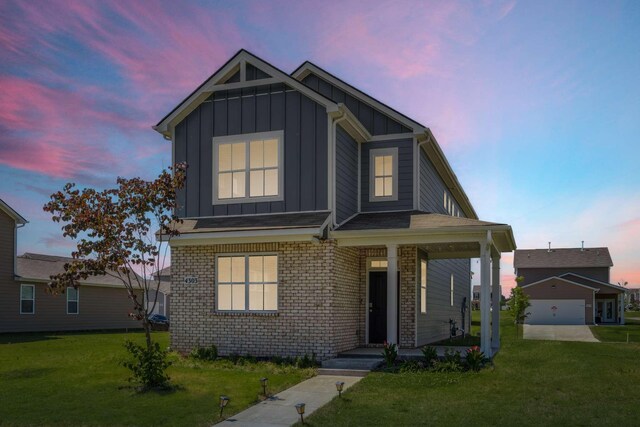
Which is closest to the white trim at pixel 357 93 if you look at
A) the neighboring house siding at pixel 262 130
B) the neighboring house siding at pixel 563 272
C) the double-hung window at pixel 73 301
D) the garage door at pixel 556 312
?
the neighboring house siding at pixel 262 130

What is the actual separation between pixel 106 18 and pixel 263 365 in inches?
378

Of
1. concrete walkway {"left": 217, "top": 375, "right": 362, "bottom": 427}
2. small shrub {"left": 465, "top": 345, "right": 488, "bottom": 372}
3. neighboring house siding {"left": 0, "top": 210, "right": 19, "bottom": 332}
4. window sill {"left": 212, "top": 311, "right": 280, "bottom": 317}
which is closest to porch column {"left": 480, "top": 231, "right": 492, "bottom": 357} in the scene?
small shrub {"left": 465, "top": 345, "right": 488, "bottom": 372}

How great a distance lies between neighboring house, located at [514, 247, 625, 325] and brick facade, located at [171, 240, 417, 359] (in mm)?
39923

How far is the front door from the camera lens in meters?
17.7

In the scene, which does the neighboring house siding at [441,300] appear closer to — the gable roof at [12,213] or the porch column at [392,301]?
the porch column at [392,301]

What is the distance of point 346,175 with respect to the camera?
56.0 ft

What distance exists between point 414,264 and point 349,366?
14.4 feet

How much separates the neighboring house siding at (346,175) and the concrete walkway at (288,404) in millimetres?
4960

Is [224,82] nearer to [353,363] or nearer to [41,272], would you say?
[353,363]

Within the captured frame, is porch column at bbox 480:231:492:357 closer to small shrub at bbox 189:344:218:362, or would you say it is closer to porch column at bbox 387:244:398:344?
porch column at bbox 387:244:398:344

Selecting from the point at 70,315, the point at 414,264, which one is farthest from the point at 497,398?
the point at 70,315

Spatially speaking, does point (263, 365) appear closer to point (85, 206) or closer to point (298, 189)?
point (298, 189)

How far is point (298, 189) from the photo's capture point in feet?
53.0

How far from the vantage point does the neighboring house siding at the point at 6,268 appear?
29531mm
